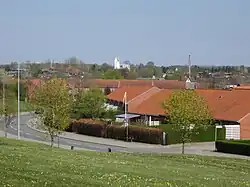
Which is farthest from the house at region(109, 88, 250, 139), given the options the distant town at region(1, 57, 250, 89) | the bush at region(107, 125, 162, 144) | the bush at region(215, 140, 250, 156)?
the distant town at region(1, 57, 250, 89)

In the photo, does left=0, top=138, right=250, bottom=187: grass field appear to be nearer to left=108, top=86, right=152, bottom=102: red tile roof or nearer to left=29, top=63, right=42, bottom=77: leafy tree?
left=108, top=86, right=152, bottom=102: red tile roof

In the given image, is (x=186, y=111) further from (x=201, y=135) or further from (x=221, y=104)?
(x=221, y=104)

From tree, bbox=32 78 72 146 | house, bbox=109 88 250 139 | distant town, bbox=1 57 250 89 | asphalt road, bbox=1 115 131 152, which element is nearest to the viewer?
tree, bbox=32 78 72 146

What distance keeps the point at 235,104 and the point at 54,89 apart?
23888 millimetres

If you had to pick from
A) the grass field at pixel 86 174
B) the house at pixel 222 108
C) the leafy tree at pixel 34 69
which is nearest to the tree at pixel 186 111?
the house at pixel 222 108

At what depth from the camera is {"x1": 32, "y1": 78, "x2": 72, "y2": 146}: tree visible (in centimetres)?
4416

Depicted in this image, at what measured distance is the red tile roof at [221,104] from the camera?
196 ft

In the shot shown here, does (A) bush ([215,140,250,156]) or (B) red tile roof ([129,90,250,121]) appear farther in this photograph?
(B) red tile roof ([129,90,250,121])

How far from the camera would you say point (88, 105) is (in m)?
75.9

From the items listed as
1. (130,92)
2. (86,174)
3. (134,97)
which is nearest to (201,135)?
(134,97)

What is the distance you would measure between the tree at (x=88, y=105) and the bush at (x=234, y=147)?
1151 inches

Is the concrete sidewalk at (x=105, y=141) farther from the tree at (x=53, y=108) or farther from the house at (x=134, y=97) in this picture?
the tree at (x=53, y=108)

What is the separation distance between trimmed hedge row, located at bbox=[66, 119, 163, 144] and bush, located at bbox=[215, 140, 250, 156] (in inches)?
329

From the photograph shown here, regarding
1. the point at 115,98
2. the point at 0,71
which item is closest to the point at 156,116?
the point at 115,98
